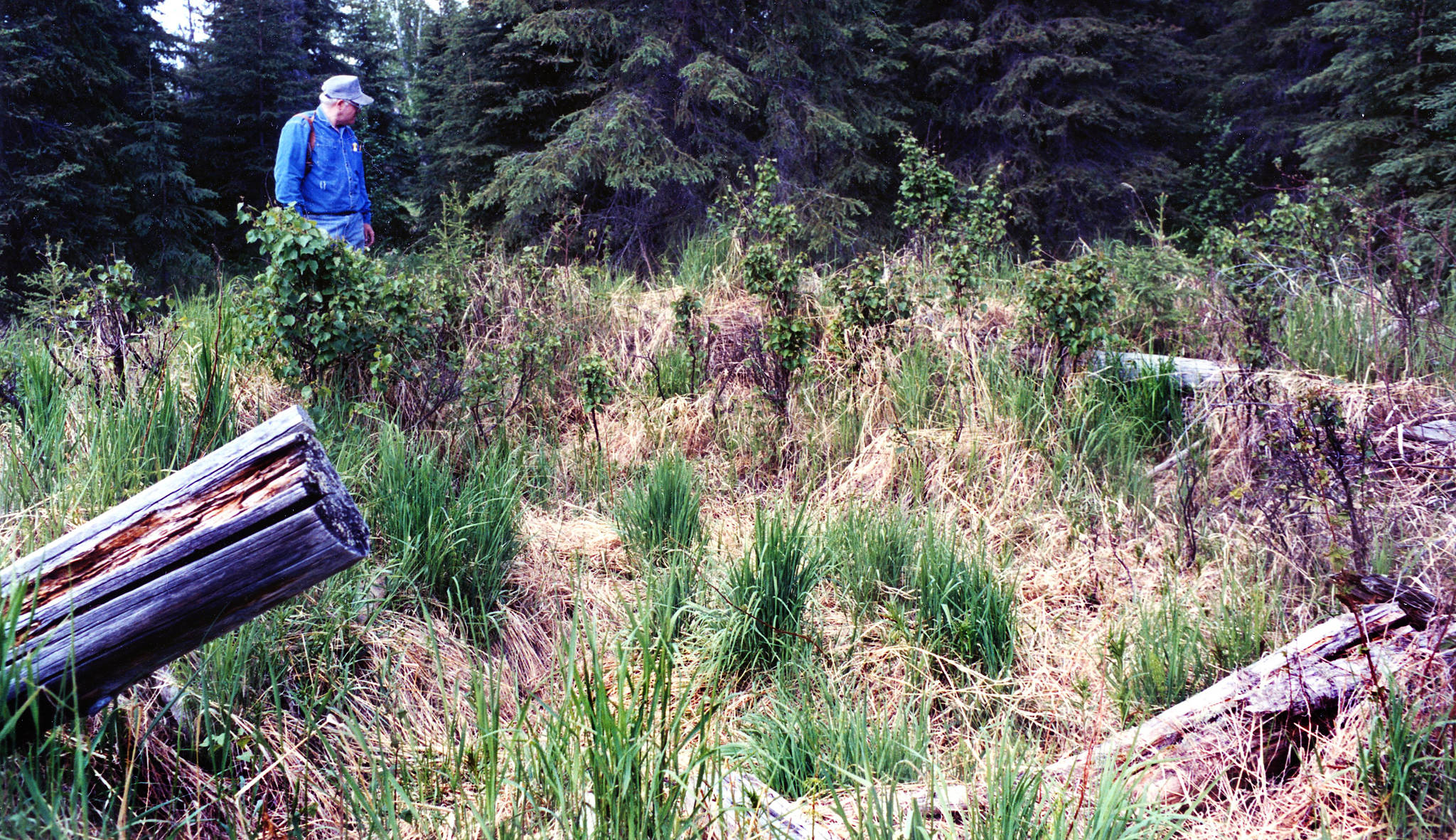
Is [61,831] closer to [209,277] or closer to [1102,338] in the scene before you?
[1102,338]

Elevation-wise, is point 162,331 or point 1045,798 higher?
point 162,331

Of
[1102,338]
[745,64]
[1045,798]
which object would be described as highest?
[745,64]

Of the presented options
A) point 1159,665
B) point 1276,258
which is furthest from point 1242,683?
point 1276,258

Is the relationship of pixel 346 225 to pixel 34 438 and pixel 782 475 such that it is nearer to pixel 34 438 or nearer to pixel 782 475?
pixel 34 438

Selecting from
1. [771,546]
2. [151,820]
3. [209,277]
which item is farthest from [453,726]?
[209,277]

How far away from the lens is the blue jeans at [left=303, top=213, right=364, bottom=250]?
6.02 meters

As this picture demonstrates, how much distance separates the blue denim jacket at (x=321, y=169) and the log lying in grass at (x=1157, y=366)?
4864 millimetres

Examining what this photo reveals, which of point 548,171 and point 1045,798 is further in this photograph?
point 548,171

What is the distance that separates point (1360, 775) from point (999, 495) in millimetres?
2310

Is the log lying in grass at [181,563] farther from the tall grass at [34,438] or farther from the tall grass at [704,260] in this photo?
the tall grass at [704,260]

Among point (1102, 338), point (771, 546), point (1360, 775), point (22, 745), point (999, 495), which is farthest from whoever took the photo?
point (1102, 338)

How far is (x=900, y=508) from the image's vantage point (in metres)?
4.03

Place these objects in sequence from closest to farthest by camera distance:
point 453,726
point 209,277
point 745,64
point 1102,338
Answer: point 453,726
point 1102,338
point 745,64
point 209,277

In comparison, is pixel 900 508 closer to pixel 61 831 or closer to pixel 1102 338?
pixel 1102 338
